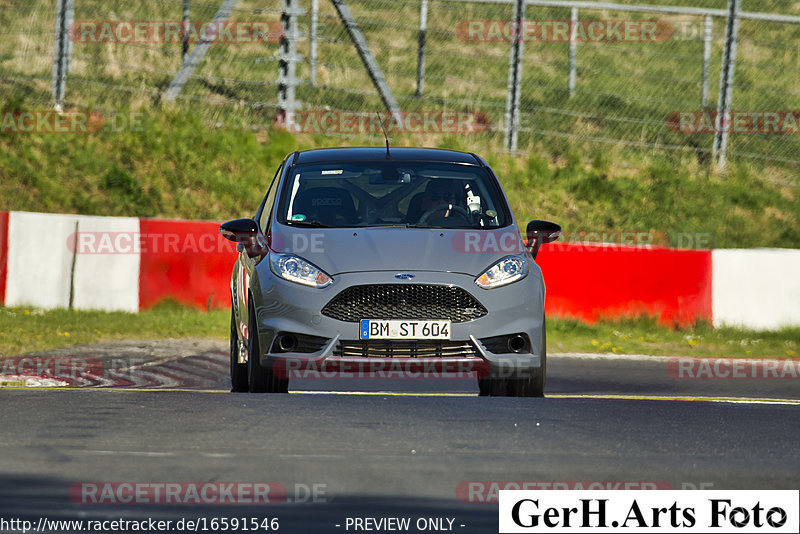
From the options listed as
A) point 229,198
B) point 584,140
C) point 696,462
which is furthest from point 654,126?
point 696,462

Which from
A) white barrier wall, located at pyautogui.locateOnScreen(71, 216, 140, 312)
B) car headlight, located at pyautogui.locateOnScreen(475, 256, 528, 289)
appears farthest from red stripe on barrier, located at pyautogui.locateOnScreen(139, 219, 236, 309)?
car headlight, located at pyautogui.locateOnScreen(475, 256, 528, 289)

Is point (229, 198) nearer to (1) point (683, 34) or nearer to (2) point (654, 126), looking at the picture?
(2) point (654, 126)

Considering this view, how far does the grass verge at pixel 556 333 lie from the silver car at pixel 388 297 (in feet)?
17.9

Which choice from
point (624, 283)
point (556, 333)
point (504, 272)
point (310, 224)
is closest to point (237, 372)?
point (310, 224)

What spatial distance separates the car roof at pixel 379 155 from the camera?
10.4 metres

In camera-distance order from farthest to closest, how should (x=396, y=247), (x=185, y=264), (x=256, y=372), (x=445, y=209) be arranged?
(x=185, y=264) < (x=445, y=209) < (x=256, y=372) < (x=396, y=247)

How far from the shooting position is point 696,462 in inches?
272

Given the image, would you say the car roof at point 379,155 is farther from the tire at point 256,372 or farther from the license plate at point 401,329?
the license plate at point 401,329

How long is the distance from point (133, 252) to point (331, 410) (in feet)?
26.7

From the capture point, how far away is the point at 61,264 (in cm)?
1598

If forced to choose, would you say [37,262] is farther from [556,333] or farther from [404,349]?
[404,349]

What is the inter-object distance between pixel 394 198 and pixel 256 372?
1.70 meters

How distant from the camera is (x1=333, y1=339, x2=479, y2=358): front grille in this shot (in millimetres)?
8789

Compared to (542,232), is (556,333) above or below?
below
